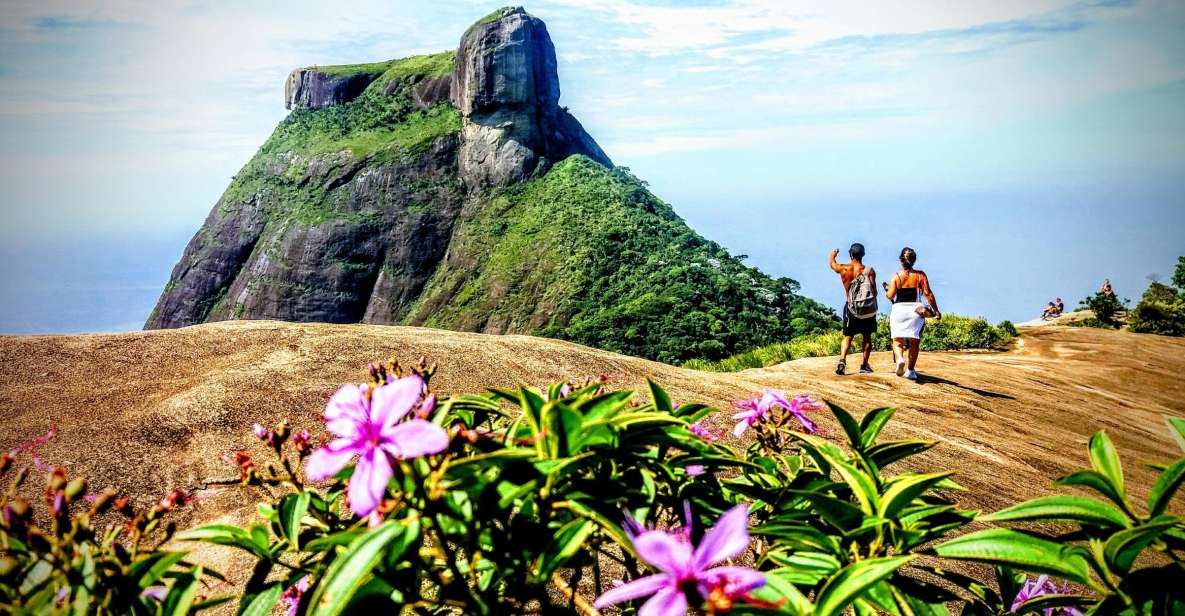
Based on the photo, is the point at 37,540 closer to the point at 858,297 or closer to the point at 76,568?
the point at 76,568

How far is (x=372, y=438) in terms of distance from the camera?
0.86 meters

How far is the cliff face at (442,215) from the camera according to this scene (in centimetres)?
3494

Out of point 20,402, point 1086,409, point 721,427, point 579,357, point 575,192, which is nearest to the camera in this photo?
point 20,402

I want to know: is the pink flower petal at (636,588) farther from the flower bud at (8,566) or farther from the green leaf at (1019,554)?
the flower bud at (8,566)

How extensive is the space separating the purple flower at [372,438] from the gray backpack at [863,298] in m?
7.38

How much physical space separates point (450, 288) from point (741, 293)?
70.5 ft

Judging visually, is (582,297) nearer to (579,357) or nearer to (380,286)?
(380,286)

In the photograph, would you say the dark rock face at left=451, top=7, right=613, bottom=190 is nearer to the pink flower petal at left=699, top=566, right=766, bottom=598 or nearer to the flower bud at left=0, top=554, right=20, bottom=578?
the flower bud at left=0, top=554, right=20, bottom=578

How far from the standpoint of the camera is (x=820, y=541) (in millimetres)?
1074

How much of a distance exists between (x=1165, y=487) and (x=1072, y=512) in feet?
0.44

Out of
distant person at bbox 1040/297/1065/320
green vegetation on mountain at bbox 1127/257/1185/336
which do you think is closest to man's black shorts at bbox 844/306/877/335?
green vegetation on mountain at bbox 1127/257/1185/336

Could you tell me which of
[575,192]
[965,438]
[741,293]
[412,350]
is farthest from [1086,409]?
[575,192]

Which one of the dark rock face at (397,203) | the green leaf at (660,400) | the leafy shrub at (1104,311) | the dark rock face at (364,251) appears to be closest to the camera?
the green leaf at (660,400)

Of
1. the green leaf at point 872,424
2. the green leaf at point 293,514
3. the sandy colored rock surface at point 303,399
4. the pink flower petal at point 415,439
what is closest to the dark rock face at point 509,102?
the sandy colored rock surface at point 303,399
